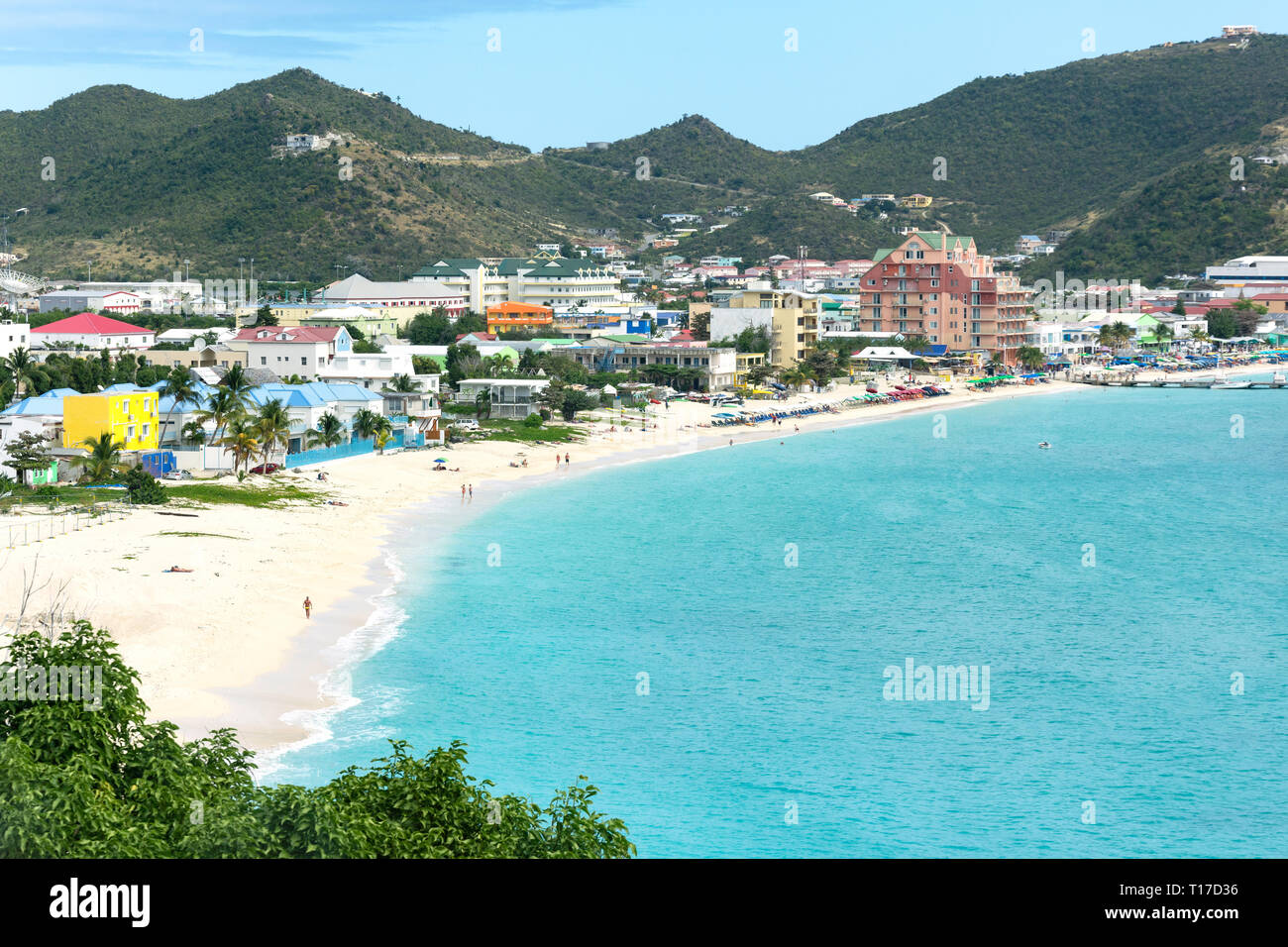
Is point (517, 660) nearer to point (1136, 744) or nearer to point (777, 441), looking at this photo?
point (1136, 744)

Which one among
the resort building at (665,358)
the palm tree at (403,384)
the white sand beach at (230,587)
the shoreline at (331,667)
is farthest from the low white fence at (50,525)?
the resort building at (665,358)

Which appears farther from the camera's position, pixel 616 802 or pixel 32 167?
pixel 32 167

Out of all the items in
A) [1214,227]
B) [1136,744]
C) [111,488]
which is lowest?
[1136,744]

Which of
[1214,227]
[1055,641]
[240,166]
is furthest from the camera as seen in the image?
[1214,227]

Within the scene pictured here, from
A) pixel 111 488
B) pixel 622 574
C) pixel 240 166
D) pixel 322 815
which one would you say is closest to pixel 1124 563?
pixel 622 574

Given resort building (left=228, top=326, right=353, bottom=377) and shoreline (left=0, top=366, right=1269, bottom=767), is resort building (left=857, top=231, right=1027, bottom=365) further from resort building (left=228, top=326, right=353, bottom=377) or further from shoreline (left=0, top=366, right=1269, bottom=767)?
shoreline (left=0, top=366, right=1269, bottom=767)

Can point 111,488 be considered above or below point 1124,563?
above
